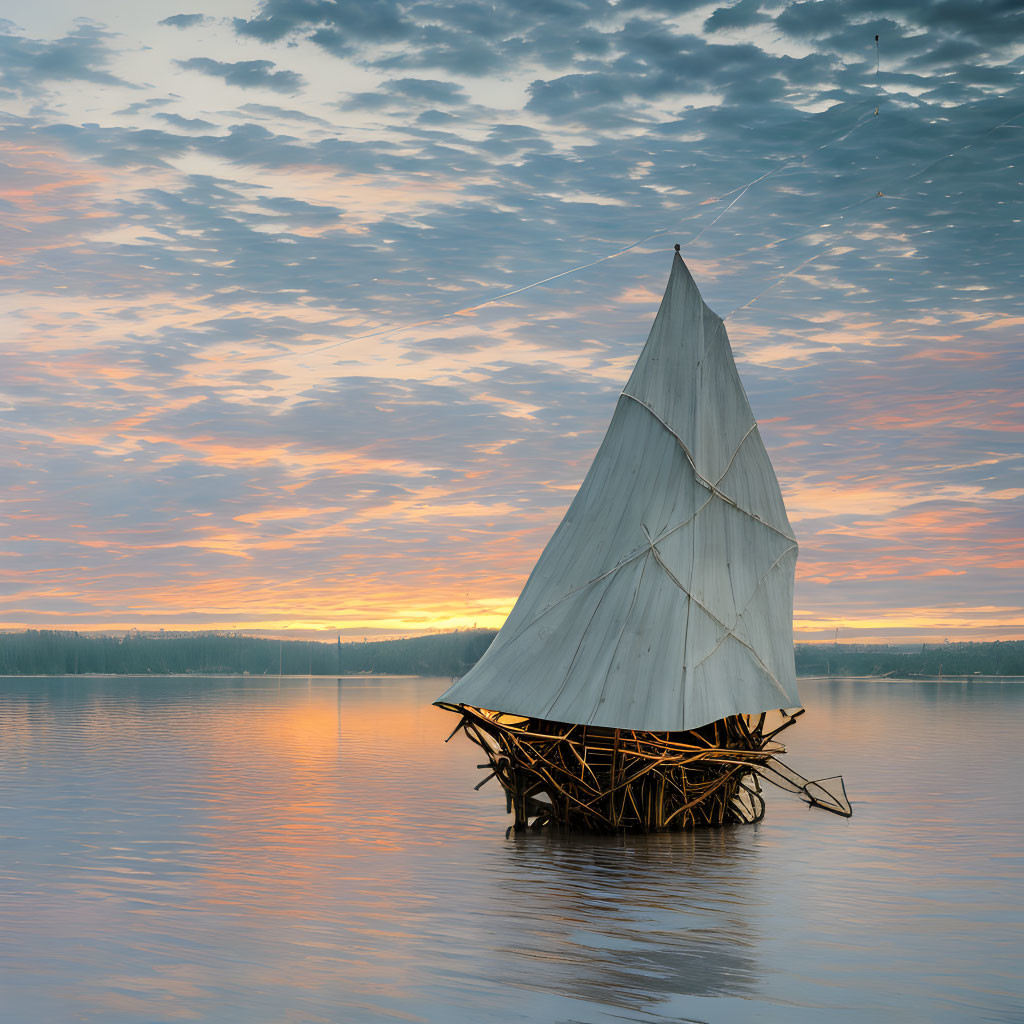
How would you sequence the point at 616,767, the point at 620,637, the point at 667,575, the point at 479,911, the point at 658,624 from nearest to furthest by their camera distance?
the point at 479,911 < the point at 616,767 < the point at 620,637 < the point at 658,624 < the point at 667,575

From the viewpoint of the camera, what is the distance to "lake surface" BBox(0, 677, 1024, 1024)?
17.4 m

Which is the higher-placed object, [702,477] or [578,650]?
[702,477]

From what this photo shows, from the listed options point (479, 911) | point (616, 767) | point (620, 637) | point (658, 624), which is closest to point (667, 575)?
point (658, 624)

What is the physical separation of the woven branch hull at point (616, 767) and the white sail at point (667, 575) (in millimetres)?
768

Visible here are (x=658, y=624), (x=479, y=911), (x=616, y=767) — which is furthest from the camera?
(x=658, y=624)

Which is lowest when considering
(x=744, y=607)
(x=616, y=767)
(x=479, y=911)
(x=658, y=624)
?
(x=479, y=911)

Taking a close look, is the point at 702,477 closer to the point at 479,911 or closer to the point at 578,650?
the point at 578,650

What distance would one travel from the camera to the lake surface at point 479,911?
17438 millimetres

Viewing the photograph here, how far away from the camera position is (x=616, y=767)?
28.5 m

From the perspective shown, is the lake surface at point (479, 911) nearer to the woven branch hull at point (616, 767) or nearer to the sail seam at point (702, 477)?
the woven branch hull at point (616, 767)

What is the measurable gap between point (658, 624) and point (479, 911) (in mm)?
9399

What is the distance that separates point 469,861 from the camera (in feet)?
97.5

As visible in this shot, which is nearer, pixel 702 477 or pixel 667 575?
pixel 667 575

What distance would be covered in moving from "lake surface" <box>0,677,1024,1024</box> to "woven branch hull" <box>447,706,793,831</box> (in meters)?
0.78
